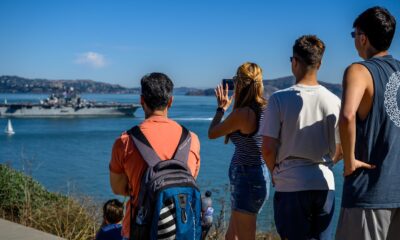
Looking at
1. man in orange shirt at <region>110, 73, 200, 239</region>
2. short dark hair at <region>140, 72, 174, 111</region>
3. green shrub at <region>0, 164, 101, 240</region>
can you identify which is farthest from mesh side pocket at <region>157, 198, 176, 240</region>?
green shrub at <region>0, 164, 101, 240</region>

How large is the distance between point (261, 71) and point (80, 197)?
4.41 m

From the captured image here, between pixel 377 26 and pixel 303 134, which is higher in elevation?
pixel 377 26

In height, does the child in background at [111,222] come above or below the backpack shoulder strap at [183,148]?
below

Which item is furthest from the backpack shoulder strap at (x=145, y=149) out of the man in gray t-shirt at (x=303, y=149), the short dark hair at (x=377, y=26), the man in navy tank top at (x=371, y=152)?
the short dark hair at (x=377, y=26)

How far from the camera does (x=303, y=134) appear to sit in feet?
9.46

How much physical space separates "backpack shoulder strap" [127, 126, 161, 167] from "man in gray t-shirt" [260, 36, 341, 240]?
0.67m

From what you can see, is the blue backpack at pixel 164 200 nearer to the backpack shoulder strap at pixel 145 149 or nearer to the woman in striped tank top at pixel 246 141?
the backpack shoulder strap at pixel 145 149

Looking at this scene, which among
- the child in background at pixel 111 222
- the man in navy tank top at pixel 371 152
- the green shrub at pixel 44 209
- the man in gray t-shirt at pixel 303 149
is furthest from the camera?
the green shrub at pixel 44 209

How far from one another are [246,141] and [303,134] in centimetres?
69

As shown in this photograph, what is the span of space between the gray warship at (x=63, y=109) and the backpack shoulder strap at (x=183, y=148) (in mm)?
95073

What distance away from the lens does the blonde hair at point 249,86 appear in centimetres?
347

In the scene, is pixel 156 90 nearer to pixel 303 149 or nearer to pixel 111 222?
pixel 303 149

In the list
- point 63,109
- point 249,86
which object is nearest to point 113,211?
point 249,86

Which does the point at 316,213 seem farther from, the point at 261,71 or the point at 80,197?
the point at 80,197
